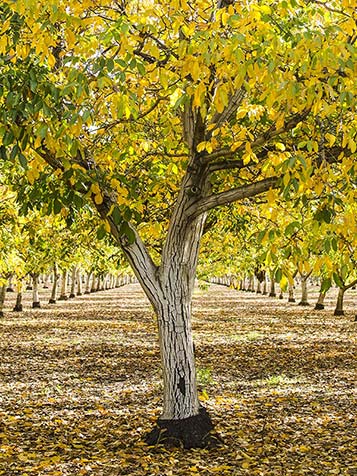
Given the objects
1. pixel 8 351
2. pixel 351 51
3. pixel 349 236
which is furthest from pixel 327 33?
pixel 8 351

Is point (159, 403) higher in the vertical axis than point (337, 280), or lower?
lower

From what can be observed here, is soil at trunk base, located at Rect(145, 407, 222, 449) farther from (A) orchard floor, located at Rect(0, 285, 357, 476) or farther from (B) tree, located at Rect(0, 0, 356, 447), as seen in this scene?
(A) orchard floor, located at Rect(0, 285, 357, 476)

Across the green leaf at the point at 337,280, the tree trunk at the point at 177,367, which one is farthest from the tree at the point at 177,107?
the green leaf at the point at 337,280

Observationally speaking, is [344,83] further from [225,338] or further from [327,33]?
[225,338]

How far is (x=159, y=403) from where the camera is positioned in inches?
389

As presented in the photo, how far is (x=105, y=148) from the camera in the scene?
25.6 feet

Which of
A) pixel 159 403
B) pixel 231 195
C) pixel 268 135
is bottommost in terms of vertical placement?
pixel 159 403

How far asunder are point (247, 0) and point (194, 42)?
6.53 feet

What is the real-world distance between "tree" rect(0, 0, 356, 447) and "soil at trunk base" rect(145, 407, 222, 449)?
17 mm

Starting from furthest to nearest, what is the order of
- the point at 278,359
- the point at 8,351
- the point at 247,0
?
the point at 8,351 < the point at 278,359 < the point at 247,0

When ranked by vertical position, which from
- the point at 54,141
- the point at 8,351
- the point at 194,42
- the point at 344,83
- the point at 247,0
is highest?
the point at 247,0

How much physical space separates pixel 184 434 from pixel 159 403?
266 cm

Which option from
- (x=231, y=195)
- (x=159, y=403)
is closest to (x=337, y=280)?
(x=231, y=195)

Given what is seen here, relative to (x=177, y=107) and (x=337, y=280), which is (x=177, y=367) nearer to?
(x=337, y=280)
